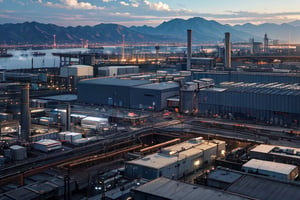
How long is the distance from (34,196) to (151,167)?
1928mm

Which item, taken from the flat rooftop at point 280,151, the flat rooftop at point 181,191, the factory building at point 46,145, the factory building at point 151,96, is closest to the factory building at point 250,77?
the factory building at point 151,96

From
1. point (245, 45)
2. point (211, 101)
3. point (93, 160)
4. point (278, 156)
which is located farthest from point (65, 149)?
point (245, 45)

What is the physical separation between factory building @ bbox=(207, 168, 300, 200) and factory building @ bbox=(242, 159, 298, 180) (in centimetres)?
47

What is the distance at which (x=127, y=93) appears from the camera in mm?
13984

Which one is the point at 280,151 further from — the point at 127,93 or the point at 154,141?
the point at 127,93

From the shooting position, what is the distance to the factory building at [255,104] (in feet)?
35.8

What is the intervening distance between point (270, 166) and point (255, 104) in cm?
533

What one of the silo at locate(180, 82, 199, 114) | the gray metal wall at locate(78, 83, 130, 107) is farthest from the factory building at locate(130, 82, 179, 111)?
the silo at locate(180, 82, 199, 114)

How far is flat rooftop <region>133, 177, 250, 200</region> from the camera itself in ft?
15.3

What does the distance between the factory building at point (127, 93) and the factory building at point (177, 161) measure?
5365 millimetres

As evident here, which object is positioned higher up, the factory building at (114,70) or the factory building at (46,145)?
the factory building at (114,70)

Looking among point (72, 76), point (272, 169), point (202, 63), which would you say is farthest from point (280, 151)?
point (202, 63)

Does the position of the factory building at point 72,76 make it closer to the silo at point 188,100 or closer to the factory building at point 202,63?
the factory building at point 202,63

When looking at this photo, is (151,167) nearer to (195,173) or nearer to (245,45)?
(195,173)
